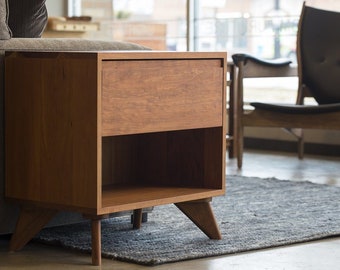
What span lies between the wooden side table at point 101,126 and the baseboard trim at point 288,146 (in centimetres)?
263

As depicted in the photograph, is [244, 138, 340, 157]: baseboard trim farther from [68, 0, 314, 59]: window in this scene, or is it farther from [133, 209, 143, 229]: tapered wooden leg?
[133, 209, 143, 229]: tapered wooden leg

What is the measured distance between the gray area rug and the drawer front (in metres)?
0.37

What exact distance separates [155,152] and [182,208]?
0.82 ft

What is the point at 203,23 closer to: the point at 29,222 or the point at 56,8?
the point at 56,8

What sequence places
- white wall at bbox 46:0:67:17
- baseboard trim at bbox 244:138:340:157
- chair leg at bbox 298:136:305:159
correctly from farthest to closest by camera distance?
white wall at bbox 46:0:67:17 < baseboard trim at bbox 244:138:340:157 < chair leg at bbox 298:136:305:159

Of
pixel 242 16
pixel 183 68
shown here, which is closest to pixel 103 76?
pixel 183 68

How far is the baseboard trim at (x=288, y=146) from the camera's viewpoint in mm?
5312

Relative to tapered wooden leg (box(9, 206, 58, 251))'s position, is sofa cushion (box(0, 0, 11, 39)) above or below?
above

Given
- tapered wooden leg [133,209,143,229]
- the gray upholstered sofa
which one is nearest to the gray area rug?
tapered wooden leg [133,209,143,229]

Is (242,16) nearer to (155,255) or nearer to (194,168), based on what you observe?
(194,168)

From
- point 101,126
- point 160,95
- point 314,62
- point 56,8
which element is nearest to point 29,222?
point 101,126

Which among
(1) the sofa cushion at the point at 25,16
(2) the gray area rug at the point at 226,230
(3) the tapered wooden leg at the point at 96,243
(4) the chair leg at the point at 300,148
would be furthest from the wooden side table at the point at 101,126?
(4) the chair leg at the point at 300,148

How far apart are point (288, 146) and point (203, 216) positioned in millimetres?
2892

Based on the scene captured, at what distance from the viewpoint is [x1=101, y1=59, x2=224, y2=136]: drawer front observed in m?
2.39
